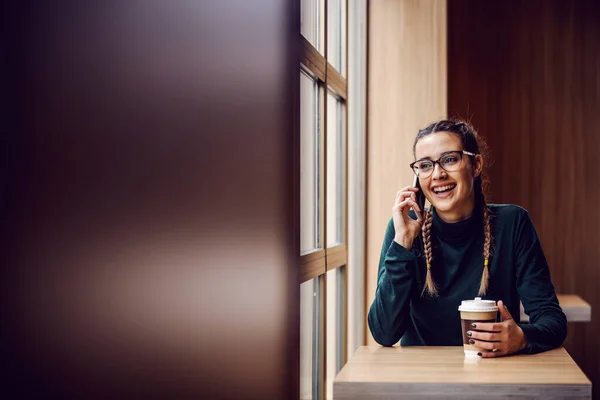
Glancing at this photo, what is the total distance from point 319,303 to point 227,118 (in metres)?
1.52

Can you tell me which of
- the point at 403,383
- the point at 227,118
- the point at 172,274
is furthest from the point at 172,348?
the point at 403,383

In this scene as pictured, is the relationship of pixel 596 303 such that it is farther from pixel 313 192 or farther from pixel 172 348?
pixel 172 348

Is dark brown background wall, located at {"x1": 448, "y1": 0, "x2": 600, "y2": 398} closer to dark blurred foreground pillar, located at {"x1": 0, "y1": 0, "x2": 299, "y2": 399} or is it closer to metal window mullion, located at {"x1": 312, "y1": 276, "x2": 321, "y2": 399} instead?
metal window mullion, located at {"x1": 312, "y1": 276, "x2": 321, "y2": 399}

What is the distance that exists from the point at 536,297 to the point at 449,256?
0.87 ft

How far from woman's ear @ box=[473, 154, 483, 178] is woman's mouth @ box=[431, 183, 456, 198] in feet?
0.36

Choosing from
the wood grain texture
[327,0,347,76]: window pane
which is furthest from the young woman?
the wood grain texture

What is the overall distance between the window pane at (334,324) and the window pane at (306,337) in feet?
1.06

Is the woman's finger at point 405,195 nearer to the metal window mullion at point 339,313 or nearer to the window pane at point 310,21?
the window pane at point 310,21

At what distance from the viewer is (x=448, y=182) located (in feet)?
6.96

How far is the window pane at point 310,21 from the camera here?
239 cm

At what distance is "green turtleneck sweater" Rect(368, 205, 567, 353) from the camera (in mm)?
2004

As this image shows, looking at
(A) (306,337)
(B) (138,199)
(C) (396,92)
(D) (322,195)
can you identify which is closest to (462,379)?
(B) (138,199)

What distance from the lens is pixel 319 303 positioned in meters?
2.78

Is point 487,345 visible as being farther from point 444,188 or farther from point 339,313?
point 339,313
